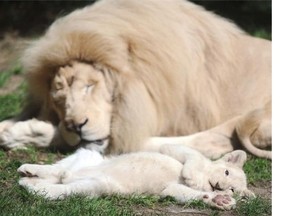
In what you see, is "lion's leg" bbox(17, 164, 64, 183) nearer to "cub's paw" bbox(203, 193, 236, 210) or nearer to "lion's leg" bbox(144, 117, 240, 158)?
"cub's paw" bbox(203, 193, 236, 210)

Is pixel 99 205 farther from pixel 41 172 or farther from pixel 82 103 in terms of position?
pixel 82 103

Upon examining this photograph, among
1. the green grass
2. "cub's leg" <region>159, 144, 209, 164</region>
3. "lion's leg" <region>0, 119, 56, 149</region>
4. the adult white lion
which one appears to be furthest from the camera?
"lion's leg" <region>0, 119, 56, 149</region>

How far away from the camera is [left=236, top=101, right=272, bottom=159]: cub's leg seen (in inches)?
201

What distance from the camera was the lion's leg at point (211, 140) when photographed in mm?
5059

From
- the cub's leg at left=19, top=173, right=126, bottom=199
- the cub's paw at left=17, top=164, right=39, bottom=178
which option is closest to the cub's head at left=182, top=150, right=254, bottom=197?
the cub's leg at left=19, top=173, right=126, bottom=199

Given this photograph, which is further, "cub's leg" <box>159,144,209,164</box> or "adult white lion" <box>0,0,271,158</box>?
"adult white lion" <box>0,0,271,158</box>

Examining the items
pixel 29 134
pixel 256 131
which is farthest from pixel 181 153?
pixel 29 134

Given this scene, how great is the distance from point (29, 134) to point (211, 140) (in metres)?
1.18

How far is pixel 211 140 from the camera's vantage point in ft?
16.9

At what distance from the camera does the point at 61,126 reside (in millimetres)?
4891

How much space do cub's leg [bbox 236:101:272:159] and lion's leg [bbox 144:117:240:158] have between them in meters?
0.09
